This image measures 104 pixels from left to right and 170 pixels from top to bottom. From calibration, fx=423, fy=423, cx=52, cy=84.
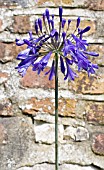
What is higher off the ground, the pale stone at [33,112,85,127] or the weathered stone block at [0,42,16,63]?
the weathered stone block at [0,42,16,63]

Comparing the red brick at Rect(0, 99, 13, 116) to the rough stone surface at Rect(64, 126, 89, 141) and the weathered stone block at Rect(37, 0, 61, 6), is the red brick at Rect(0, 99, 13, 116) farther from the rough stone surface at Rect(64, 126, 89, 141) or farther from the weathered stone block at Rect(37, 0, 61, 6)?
the weathered stone block at Rect(37, 0, 61, 6)

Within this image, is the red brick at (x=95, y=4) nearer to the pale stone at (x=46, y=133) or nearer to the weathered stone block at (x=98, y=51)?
the weathered stone block at (x=98, y=51)

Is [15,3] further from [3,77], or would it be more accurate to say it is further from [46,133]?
[46,133]

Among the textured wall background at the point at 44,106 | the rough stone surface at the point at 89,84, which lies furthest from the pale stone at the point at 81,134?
the rough stone surface at the point at 89,84

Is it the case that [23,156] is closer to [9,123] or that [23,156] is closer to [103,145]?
[9,123]

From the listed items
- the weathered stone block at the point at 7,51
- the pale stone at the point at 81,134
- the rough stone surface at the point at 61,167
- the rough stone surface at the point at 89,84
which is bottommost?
the rough stone surface at the point at 61,167

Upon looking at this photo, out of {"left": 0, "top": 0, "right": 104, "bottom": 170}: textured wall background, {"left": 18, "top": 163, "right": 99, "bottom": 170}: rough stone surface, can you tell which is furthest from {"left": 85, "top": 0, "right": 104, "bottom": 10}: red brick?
{"left": 18, "top": 163, "right": 99, "bottom": 170}: rough stone surface

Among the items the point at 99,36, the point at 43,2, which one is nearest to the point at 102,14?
the point at 99,36
